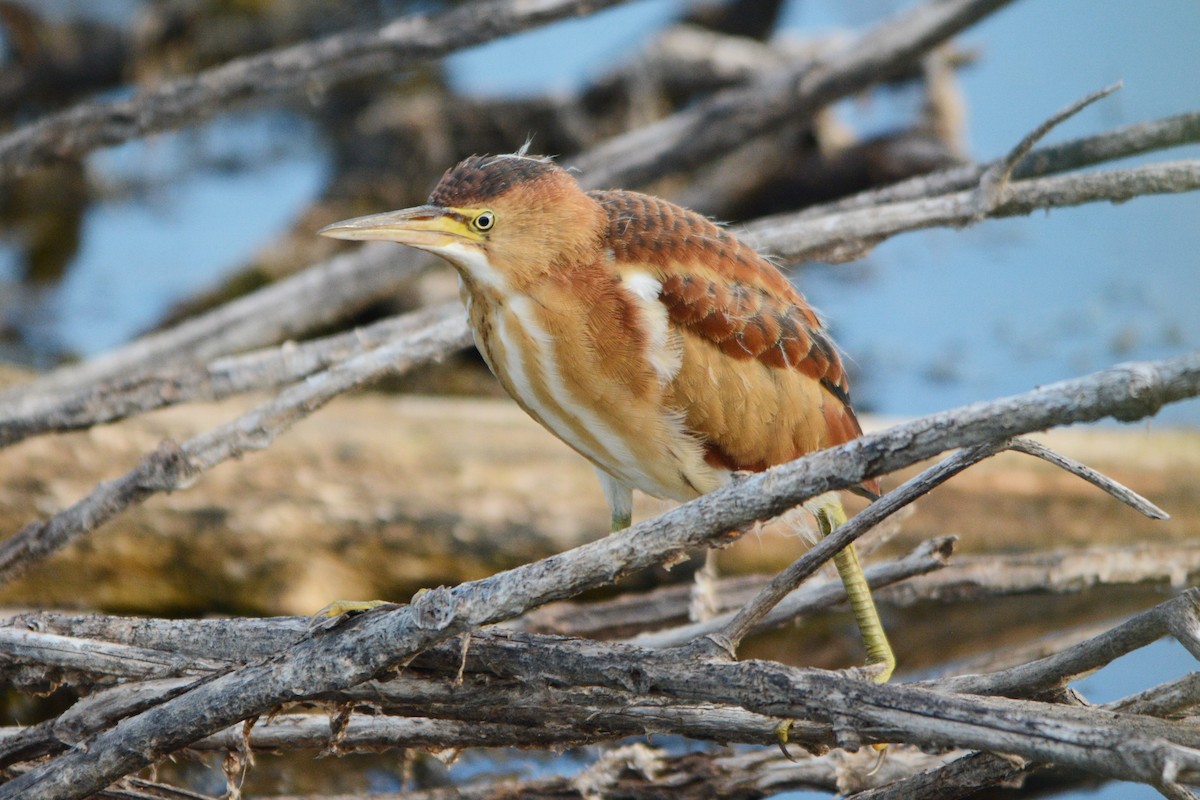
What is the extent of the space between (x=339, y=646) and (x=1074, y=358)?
3679 millimetres

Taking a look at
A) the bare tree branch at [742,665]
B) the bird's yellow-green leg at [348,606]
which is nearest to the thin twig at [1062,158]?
the bare tree branch at [742,665]

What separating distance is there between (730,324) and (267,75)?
162cm

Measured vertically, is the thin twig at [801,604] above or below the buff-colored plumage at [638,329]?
below

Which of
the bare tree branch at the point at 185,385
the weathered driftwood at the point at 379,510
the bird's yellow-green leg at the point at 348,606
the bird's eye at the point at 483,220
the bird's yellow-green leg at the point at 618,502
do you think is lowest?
the weathered driftwood at the point at 379,510

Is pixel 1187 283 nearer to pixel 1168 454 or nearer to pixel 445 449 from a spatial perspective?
pixel 1168 454

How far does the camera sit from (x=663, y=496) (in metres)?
2.37

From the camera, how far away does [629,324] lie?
2123 millimetres

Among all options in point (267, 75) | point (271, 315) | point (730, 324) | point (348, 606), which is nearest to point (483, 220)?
point (730, 324)

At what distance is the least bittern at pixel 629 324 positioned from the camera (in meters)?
2.10

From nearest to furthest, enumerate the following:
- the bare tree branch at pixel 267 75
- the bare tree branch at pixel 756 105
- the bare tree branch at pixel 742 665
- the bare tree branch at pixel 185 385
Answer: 1. the bare tree branch at pixel 742 665
2. the bare tree branch at pixel 185 385
3. the bare tree branch at pixel 267 75
4. the bare tree branch at pixel 756 105

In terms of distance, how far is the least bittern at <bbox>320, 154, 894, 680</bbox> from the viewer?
6.90 ft

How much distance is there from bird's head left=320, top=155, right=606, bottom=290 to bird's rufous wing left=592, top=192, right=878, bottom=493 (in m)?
0.11

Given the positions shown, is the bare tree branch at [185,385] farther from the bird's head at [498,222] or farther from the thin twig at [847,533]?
the thin twig at [847,533]

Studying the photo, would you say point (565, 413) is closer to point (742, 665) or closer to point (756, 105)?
point (742, 665)
